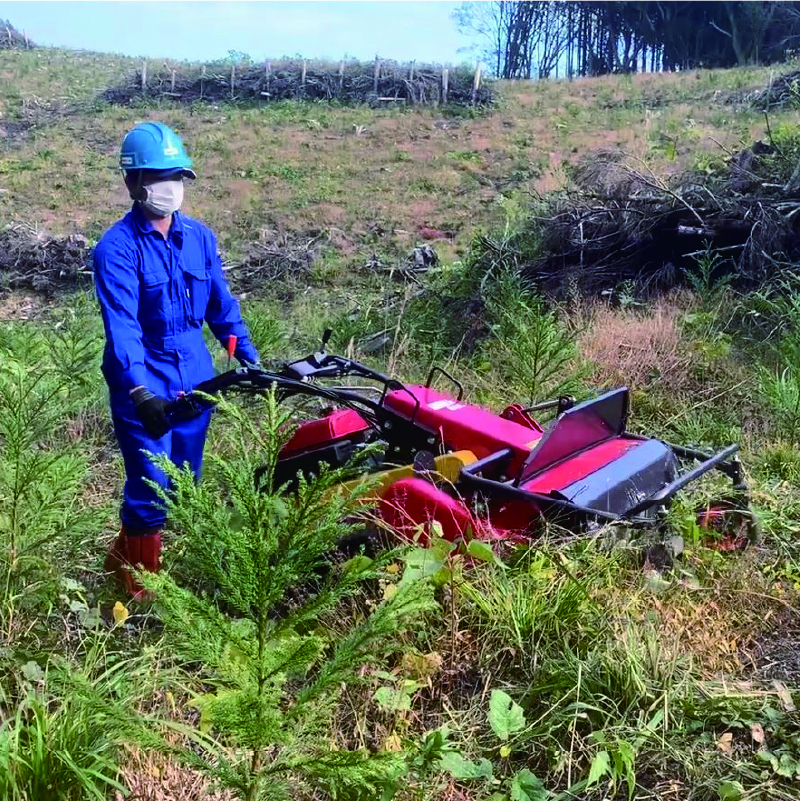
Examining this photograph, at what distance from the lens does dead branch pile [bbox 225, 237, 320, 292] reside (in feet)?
43.7

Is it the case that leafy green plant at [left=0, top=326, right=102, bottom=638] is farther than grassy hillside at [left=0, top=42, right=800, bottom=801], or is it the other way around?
leafy green plant at [left=0, top=326, right=102, bottom=638]

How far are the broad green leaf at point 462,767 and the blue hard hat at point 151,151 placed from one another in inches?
100

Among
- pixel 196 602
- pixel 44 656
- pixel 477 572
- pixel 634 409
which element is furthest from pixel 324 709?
pixel 634 409

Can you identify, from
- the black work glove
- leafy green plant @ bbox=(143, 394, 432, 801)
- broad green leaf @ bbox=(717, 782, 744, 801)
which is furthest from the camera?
the black work glove

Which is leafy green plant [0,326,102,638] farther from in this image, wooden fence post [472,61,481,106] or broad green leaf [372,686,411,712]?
wooden fence post [472,61,481,106]

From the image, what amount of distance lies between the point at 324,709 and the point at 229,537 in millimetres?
461

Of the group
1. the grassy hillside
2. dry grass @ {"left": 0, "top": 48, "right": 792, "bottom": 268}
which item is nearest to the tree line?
dry grass @ {"left": 0, "top": 48, "right": 792, "bottom": 268}

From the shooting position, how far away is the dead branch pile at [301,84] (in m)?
28.5

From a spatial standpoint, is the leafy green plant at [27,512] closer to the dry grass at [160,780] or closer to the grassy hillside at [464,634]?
the grassy hillside at [464,634]

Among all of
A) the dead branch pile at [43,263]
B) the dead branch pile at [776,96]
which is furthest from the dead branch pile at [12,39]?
the dead branch pile at [776,96]

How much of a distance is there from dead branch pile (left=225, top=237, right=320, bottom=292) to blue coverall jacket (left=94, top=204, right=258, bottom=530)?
9587 mm

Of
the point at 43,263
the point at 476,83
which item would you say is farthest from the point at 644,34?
the point at 43,263

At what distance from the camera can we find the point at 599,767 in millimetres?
2211

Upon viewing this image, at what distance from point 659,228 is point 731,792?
6996mm
